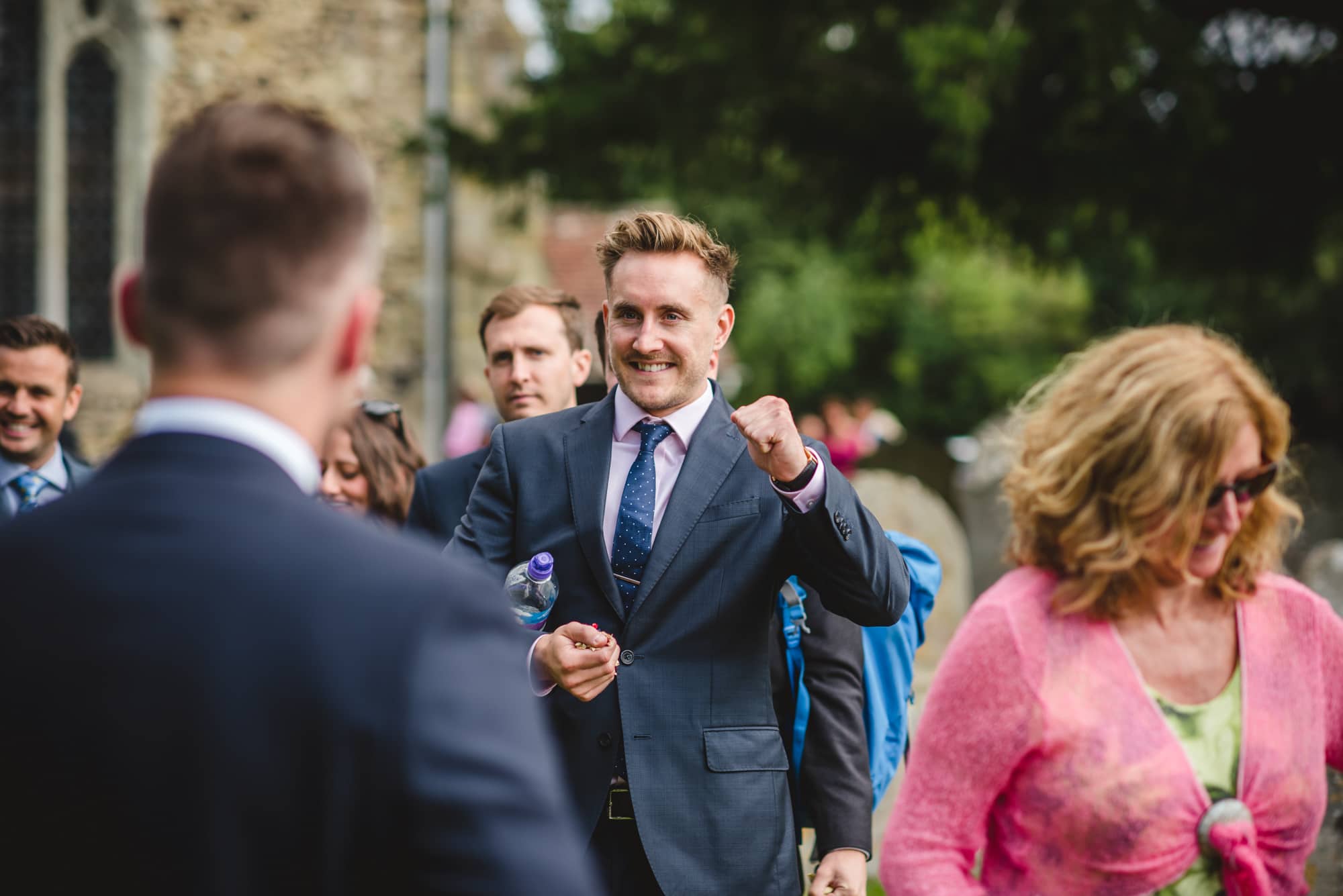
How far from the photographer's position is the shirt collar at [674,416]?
10.5ft

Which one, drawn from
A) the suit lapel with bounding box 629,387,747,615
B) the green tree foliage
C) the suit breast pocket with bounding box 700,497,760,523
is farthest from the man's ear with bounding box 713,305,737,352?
the green tree foliage

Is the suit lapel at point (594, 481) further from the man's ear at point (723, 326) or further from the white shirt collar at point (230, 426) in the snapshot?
the white shirt collar at point (230, 426)

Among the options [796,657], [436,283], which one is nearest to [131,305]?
[796,657]

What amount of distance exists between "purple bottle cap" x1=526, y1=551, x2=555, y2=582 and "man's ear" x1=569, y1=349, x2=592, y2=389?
1752mm

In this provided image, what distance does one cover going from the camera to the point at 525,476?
3.14 metres

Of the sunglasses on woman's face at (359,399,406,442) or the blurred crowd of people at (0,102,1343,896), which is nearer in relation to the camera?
the blurred crowd of people at (0,102,1343,896)

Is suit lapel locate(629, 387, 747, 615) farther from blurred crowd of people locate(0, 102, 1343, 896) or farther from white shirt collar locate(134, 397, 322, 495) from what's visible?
white shirt collar locate(134, 397, 322, 495)

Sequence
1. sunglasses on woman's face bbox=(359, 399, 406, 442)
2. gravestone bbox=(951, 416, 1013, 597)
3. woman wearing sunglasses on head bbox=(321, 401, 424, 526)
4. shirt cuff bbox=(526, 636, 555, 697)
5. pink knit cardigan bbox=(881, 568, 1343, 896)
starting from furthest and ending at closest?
gravestone bbox=(951, 416, 1013, 597), sunglasses on woman's face bbox=(359, 399, 406, 442), woman wearing sunglasses on head bbox=(321, 401, 424, 526), shirt cuff bbox=(526, 636, 555, 697), pink knit cardigan bbox=(881, 568, 1343, 896)

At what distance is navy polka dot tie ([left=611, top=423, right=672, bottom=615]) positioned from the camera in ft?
9.93

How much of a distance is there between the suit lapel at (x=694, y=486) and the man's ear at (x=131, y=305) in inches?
64.3

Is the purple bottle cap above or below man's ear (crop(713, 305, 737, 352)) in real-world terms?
below

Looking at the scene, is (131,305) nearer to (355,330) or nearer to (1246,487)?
(355,330)

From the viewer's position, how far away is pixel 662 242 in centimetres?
317

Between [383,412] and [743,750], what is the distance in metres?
2.55
